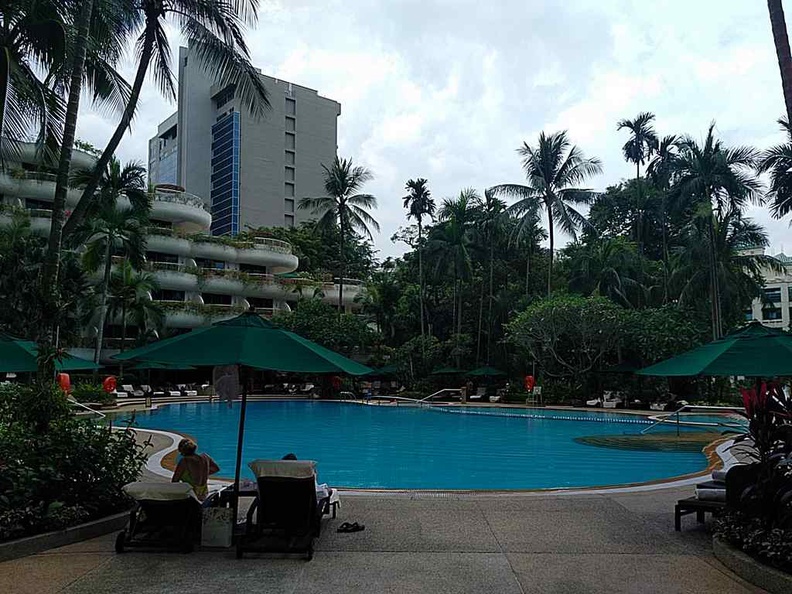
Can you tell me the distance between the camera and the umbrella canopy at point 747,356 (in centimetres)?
717

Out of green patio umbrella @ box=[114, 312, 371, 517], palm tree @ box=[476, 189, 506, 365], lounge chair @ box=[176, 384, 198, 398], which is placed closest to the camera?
green patio umbrella @ box=[114, 312, 371, 517]

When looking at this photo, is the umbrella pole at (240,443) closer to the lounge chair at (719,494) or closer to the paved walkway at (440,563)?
the paved walkway at (440,563)

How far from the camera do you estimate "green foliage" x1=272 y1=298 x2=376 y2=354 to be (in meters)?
35.7

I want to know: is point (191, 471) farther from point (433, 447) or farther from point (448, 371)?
point (448, 371)

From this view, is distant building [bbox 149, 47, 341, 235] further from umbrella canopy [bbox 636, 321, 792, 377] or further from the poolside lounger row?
the poolside lounger row

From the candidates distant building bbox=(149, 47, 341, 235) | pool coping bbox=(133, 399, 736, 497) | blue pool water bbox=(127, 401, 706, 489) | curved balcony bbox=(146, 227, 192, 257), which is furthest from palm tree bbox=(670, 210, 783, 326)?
distant building bbox=(149, 47, 341, 235)

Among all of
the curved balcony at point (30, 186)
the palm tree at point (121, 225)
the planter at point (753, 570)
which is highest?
the curved balcony at point (30, 186)

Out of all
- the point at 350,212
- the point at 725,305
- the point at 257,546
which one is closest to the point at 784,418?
the point at 257,546

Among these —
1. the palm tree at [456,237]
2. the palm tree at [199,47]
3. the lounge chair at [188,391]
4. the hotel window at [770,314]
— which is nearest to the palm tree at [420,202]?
the palm tree at [456,237]

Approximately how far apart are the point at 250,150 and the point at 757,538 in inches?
2626

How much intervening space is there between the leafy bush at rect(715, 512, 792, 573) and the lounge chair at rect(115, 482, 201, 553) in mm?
4515

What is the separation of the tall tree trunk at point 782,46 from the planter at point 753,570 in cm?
452

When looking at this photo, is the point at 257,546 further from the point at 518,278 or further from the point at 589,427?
the point at 518,278

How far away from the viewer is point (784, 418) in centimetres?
562
